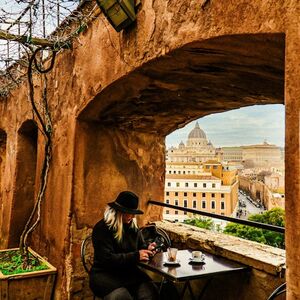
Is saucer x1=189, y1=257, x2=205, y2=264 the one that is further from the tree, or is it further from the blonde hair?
the tree

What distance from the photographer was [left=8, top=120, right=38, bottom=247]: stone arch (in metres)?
4.60

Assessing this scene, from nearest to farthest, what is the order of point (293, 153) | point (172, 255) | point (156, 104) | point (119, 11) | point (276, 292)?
point (293, 153) < point (276, 292) < point (119, 11) < point (172, 255) < point (156, 104)

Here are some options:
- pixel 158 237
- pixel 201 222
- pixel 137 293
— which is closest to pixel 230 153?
pixel 201 222

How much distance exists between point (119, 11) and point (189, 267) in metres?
1.69

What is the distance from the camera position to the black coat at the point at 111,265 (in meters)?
2.36

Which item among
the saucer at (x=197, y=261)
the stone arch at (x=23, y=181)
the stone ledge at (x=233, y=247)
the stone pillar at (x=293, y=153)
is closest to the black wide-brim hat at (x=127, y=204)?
the saucer at (x=197, y=261)

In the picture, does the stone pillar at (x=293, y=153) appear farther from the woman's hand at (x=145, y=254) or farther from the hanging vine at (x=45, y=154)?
the hanging vine at (x=45, y=154)

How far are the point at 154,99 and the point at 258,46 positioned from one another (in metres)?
1.30

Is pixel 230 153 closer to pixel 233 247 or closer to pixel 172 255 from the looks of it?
pixel 233 247

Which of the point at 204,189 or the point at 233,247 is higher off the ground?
the point at 204,189

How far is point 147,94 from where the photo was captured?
2.67 metres

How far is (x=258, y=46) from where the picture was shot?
5.12 feet

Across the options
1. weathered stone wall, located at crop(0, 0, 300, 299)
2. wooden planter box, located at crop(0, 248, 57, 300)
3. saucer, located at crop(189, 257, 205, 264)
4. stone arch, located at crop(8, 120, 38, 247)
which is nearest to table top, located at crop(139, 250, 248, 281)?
saucer, located at crop(189, 257, 205, 264)

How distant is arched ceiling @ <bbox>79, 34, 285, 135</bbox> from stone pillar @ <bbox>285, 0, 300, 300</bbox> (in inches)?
4.9
